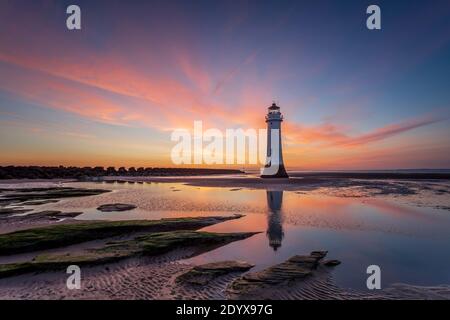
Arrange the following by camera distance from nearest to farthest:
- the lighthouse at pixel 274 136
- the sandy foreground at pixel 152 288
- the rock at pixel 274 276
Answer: the sandy foreground at pixel 152 288, the rock at pixel 274 276, the lighthouse at pixel 274 136

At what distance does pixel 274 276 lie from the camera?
6.80 meters

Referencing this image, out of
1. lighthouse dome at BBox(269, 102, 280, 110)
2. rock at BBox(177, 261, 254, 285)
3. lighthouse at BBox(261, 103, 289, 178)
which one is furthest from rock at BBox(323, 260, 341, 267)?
lighthouse dome at BBox(269, 102, 280, 110)

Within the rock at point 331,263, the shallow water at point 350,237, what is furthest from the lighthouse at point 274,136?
the rock at point 331,263

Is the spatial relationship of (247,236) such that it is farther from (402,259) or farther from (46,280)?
(46,280)

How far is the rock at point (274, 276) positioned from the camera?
616 centimetres

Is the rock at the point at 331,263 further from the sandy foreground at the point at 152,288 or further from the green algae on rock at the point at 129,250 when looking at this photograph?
the green algae on rock at the point at 129,250

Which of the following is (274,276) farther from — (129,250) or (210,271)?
(129,250)

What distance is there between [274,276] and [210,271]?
1.72 meters

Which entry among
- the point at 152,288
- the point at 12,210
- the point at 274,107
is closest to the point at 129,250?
the point at 152,288

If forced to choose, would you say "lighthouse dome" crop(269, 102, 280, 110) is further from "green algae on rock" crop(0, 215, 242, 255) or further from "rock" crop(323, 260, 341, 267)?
"rock" crop(323, 260, 341, 267)

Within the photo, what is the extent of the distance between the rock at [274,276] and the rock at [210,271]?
0.59 metres

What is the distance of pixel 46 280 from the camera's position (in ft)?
22.0

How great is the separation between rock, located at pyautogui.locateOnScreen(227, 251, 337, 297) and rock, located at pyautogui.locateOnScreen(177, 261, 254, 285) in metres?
0.59
